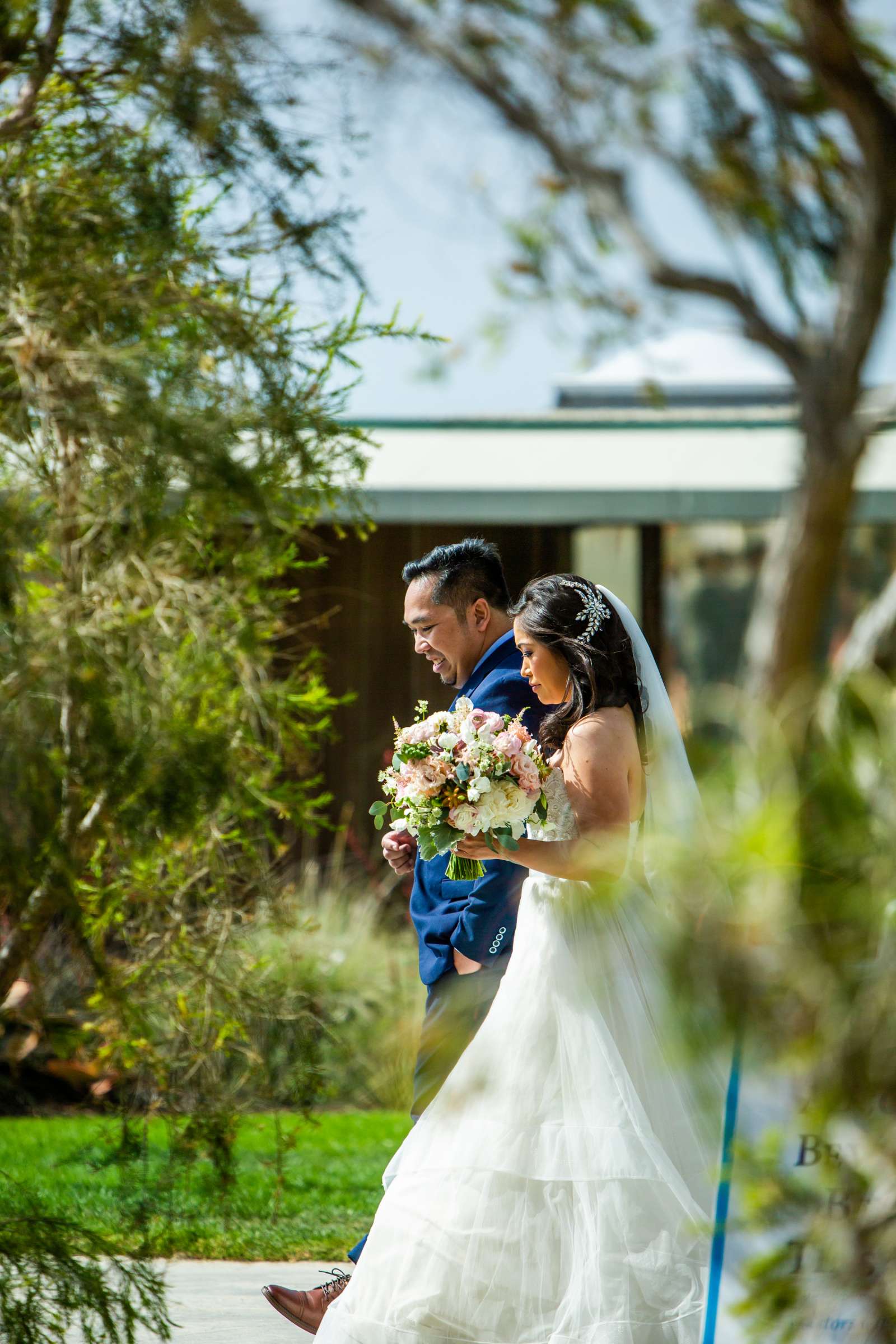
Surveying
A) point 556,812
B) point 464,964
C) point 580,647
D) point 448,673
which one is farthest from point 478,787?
point 448,673

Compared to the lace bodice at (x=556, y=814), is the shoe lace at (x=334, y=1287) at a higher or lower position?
lower

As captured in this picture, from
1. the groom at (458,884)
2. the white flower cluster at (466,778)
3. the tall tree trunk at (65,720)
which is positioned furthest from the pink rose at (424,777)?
the tall tree trunk at (65,720)

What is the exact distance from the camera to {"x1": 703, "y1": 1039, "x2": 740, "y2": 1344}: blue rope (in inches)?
53.7

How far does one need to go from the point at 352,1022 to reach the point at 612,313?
524 cm

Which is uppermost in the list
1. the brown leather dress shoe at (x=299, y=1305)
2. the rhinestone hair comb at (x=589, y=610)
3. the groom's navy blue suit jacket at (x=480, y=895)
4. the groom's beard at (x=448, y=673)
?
the rhinestone hair comb at (x=589, y=610)

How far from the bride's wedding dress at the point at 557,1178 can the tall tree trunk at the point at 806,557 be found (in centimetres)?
63

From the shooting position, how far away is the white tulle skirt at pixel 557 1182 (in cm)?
319

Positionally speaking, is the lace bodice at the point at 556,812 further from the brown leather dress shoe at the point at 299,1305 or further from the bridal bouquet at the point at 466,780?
the brown leather dress shoe at the point at 299,1305

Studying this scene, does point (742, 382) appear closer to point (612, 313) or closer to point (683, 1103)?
point (612, 313)

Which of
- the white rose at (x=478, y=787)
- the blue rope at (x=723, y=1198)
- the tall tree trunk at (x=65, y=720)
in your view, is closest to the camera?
Result: the blue rope at (x=723, y=1198)

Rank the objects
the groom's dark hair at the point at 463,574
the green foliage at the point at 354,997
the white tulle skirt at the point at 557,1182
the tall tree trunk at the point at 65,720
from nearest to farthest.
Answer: the tall tree trunk at the point at 65,720 → the white tulle skirt at the point at 557,1182 → the groom's dark hair at the point at 463,574 → the green foliage at the point at 354,997

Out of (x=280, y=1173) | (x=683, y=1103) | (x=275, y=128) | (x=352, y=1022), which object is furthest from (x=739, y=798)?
(x=352, y=1022)

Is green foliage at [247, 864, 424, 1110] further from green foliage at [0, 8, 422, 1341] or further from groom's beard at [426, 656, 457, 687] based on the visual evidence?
green foliage at [0, 8, 422, 1341]

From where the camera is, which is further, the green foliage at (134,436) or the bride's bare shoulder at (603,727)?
the bride's bare shoulder at (603,727)
